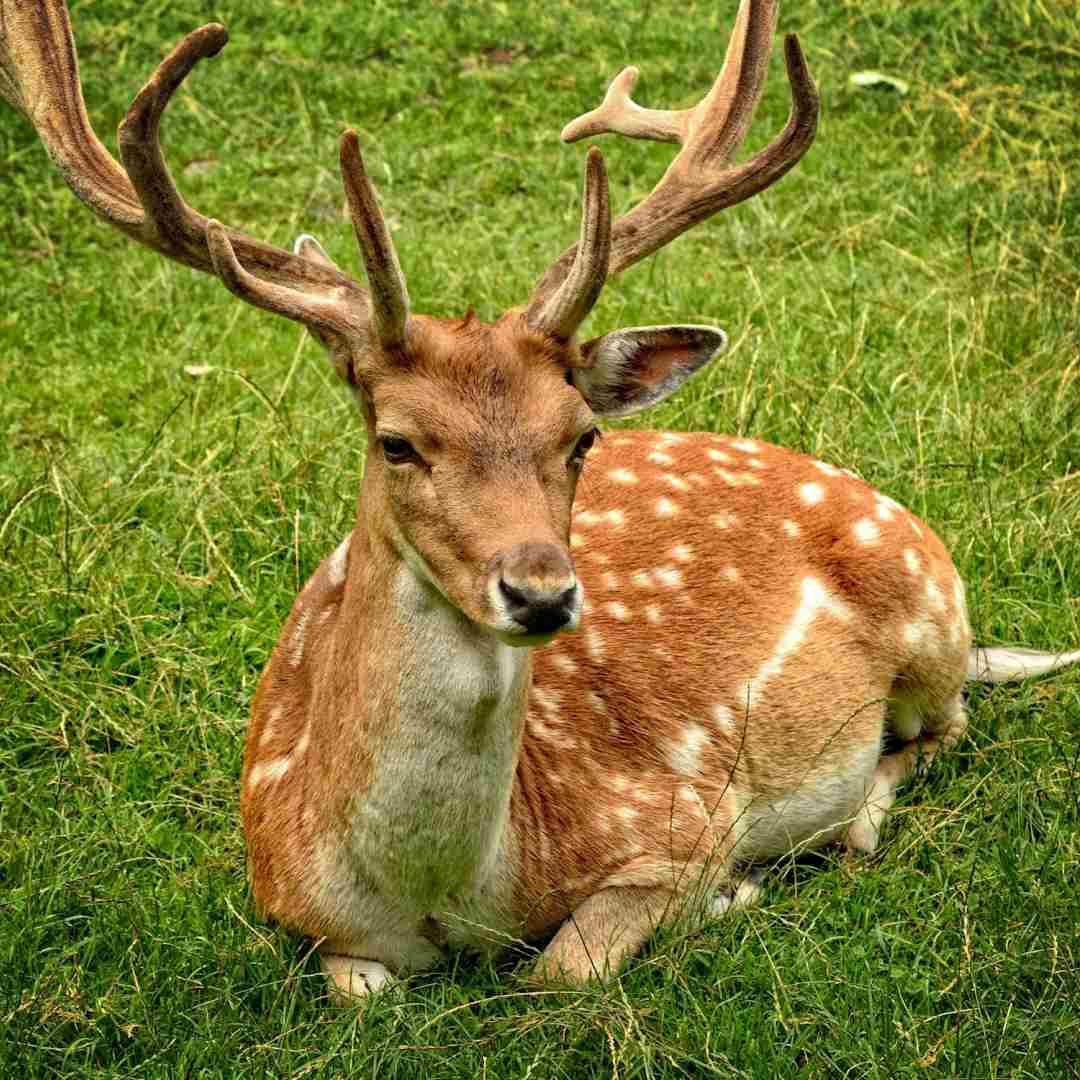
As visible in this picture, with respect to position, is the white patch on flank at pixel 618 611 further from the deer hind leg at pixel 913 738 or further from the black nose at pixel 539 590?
the black nose at pixel 539 590

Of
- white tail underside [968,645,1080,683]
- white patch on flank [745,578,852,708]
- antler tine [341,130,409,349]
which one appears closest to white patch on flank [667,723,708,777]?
white patch on flank [745,578,852,708]

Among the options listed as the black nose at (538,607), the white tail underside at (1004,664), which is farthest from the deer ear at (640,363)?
the white tail underside at (1004,664)

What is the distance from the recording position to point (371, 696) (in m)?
3.45

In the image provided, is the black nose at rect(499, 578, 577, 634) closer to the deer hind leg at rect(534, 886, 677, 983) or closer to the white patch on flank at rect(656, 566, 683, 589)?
the deer hind leg at rect(534, 886, 677, 983)

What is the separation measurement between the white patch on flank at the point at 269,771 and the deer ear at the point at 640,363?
40.1 inches

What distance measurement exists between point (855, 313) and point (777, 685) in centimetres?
259

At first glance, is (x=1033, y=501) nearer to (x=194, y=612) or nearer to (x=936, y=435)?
(x=936, y=435)

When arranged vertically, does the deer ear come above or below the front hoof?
above

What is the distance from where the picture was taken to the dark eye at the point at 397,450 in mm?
3285

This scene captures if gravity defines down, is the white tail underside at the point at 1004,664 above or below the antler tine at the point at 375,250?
below

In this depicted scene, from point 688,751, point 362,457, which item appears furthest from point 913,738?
point 362,457

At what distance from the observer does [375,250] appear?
3.15m

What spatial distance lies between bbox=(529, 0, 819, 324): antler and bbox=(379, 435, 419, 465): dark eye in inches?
16.1

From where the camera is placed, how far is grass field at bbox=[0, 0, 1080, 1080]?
3502 mm
